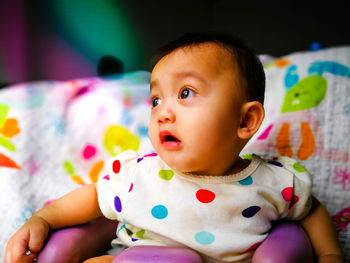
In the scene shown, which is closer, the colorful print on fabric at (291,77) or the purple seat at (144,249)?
the purple seat at (144,249)

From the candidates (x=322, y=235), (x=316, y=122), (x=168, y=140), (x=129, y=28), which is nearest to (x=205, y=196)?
(x=168, y=140)

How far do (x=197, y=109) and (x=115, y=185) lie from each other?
0.77ft

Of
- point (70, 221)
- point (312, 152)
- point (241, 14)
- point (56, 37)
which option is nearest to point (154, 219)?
point (70, 221)

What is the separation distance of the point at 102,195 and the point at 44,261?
0.49 feet

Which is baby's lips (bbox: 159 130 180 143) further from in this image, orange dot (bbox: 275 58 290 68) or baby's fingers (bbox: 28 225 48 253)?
orange dot (bbox: 275 58 290 68)

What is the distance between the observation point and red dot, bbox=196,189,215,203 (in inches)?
22.6

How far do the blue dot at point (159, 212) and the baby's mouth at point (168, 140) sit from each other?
120 mm

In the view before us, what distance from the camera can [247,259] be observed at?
583 mm

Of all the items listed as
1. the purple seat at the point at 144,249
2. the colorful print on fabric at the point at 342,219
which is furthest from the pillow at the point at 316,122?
the purple seat at the point at 144,249

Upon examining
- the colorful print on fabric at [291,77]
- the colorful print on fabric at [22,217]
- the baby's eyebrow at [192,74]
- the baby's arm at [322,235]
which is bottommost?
the colorful print on fabric at [22,217]

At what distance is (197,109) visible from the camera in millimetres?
531

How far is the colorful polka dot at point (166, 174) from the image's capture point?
24.0 inches

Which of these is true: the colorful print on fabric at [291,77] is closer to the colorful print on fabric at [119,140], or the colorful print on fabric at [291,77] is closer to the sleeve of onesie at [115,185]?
the colorful print on fabric at [119,140]

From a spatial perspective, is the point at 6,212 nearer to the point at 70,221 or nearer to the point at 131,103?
the point at 70,221
